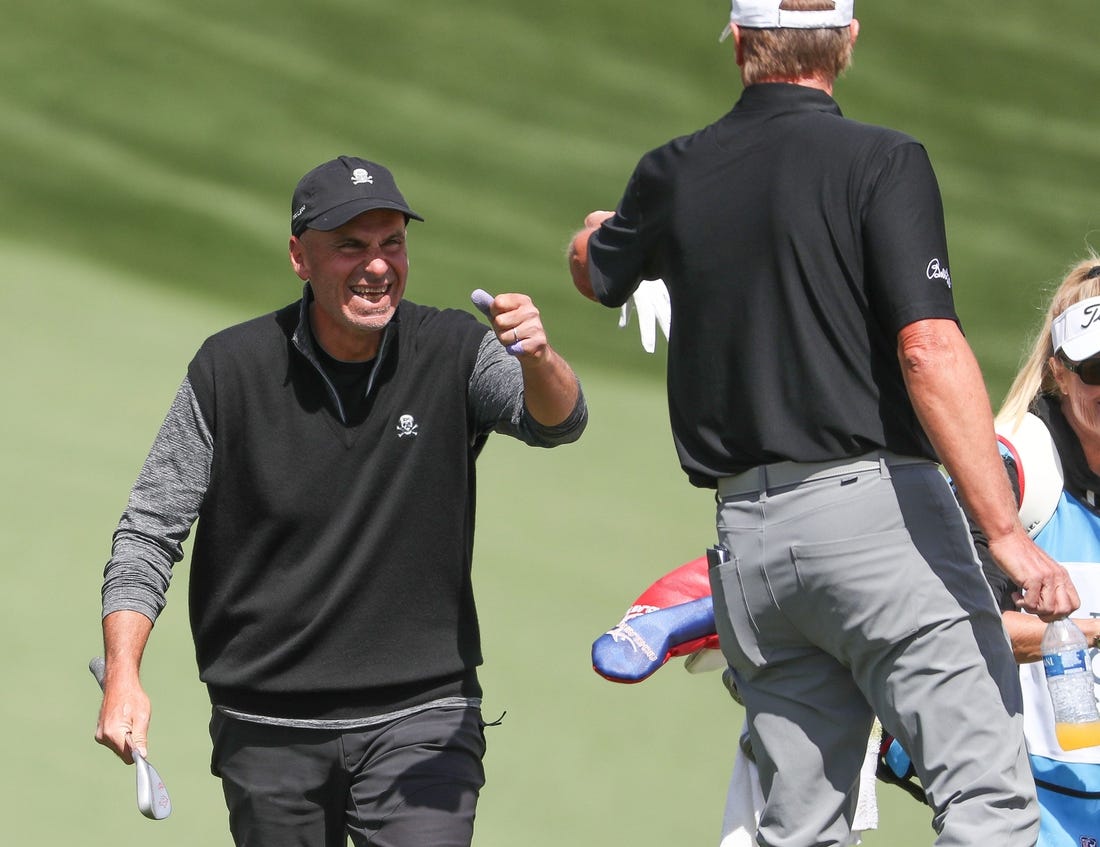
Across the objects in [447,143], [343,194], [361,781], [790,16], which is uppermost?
[447,143]

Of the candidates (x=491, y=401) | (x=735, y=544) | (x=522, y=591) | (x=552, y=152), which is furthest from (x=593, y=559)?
(x=735, y=544)

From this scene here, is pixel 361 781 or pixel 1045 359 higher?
pixel 1045 359

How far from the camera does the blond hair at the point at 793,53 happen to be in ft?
8.34

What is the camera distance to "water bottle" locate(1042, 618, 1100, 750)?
262cm

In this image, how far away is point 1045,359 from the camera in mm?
3072

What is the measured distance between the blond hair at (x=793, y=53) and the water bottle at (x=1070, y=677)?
32.8 inches

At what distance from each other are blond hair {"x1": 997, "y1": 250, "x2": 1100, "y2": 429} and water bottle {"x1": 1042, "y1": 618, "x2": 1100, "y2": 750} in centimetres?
44

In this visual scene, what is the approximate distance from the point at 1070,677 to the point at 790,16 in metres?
0.99

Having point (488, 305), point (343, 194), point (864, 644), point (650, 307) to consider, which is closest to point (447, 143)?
point (650, 307)

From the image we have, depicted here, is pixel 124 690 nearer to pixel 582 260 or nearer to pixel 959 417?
pixel 582 260

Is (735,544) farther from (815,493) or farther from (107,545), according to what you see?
(107,545)

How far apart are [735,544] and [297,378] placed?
2.58 ft

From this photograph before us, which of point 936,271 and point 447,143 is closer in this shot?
point 936,271

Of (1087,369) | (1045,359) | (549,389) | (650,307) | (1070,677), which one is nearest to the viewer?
(1070,677)
